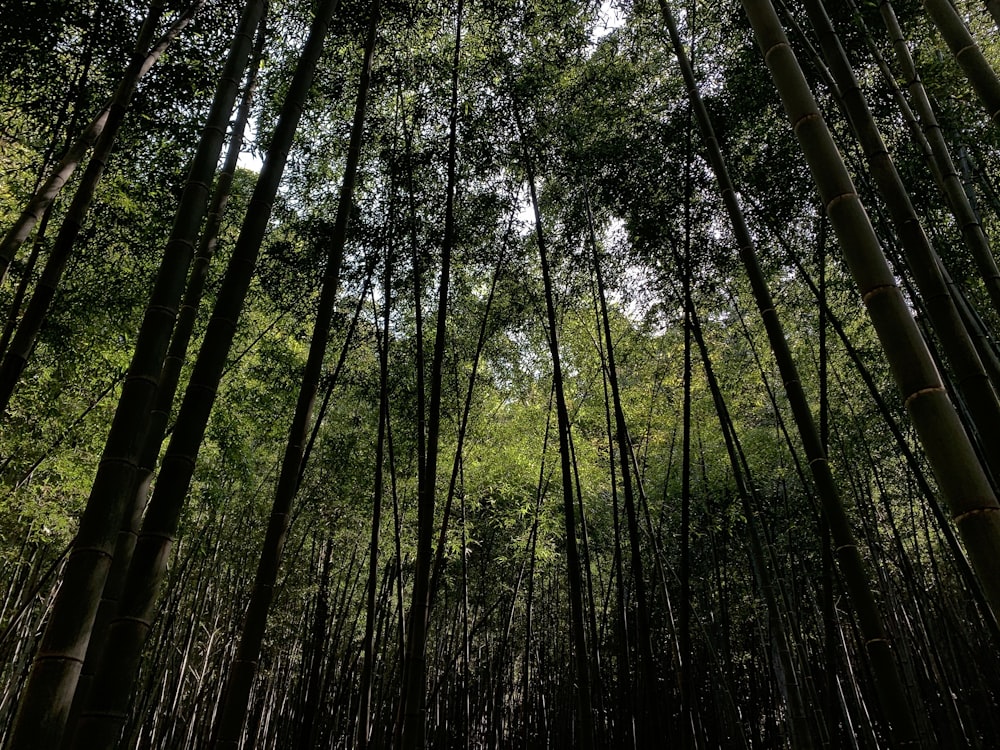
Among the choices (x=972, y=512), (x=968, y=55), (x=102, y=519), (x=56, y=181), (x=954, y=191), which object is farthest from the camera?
(x=56, y=181)

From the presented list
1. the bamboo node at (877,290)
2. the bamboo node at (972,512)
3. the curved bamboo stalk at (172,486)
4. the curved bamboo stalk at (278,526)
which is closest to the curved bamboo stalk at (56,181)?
the curved bamboo stalk at (278,526)

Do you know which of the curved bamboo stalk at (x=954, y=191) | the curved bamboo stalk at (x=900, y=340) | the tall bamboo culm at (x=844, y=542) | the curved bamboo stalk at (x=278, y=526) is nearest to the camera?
the curved bamboo stalk at (x=900, y=340)

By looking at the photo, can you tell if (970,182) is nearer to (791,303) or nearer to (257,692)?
(791,303)

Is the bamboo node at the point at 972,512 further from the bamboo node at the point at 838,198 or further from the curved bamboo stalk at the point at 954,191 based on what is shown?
the curved bamboo stalk at the point at 954,191

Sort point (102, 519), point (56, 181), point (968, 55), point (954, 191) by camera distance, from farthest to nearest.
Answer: point (56, 181)
point (954, 191)
point (968, 55)
point (102, 519)

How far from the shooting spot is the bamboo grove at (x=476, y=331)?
1.39 m

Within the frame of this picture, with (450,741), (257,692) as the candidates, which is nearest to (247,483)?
(257,692)

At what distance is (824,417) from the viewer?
3021mm

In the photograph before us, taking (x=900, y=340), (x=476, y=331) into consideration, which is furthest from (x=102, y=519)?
(x=476, y=331)

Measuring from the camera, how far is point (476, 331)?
20.3ft

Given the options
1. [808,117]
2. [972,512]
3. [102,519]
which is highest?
[808,117]

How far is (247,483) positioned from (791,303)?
16.7ft

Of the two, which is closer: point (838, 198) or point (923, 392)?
point (923, 392)

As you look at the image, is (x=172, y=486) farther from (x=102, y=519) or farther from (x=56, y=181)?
(x=56, y=181)
